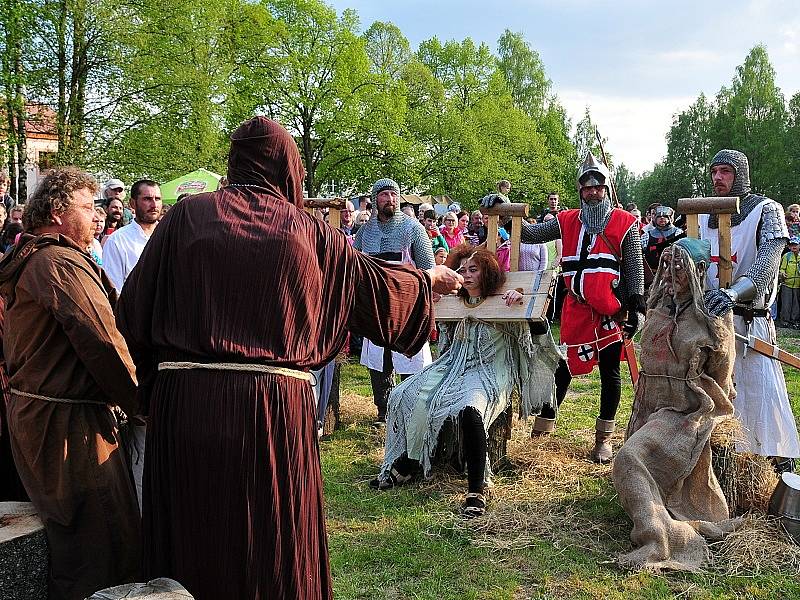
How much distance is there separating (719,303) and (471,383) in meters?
1.62

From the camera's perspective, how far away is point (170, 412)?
227cm

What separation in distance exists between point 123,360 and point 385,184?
4028 millimetres

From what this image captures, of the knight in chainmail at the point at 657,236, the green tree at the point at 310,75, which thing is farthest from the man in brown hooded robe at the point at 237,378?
the green tree at the point at 310,75

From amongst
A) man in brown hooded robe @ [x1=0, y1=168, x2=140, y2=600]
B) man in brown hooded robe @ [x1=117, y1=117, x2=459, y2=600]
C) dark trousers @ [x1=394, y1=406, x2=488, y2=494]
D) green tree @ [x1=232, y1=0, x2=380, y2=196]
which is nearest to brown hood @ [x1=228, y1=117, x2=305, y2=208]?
man in brown hooded robe @ [x1=117, y1=117, x2=459, y2=600]

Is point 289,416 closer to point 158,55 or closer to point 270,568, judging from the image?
point 270,568

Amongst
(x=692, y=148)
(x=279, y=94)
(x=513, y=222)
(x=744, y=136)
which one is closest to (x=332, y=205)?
(x=513, y=222)

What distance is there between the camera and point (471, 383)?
191 inches

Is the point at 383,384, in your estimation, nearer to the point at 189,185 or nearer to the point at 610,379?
the point at 610,379

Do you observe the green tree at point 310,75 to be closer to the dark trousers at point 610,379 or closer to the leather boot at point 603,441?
the dark trousers at point 610,379

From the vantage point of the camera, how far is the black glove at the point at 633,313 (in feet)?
17.6

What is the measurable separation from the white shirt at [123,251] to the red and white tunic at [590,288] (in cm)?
307

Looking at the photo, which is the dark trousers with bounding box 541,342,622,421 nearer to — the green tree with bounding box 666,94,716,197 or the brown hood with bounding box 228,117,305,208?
the brown hood with bounding box 228,117,305,208

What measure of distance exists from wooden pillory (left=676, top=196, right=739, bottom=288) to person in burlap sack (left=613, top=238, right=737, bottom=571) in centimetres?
31

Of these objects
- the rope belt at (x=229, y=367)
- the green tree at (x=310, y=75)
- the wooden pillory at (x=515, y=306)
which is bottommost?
the rope belt at (x=229, y=367)
